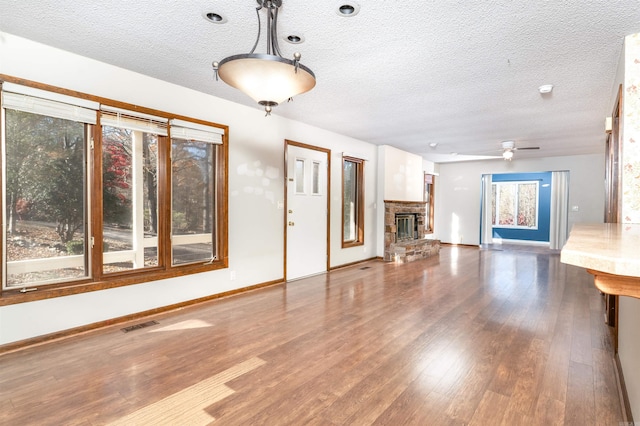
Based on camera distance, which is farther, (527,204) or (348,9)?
(527,204)

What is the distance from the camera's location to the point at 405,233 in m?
7.63

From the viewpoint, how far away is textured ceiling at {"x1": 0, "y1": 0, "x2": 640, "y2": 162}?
7.17 feet

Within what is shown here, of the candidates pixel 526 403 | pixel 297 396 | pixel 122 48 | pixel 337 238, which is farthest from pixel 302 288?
pixel 122 48

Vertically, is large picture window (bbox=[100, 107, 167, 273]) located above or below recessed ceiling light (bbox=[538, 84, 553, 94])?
below

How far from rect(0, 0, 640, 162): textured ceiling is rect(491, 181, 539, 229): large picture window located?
6.83 m

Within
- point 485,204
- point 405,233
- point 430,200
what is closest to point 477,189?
point 485,204

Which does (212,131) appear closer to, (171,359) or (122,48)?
(122,48)

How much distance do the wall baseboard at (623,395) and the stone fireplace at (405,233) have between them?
4.52 m

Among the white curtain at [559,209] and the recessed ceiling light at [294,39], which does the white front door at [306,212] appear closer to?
the recessed ceiling light at [294,39]

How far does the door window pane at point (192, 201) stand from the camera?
3777 millimetres

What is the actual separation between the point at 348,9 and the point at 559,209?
886 cm

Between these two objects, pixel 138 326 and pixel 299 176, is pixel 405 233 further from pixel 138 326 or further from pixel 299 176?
pixel 138 326

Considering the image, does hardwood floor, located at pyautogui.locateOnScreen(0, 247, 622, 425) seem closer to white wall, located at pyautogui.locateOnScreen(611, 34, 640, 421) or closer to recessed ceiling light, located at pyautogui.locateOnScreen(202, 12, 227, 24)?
white wall, located at pyautogui.locateOnScreen(611, 34, 640, 421)

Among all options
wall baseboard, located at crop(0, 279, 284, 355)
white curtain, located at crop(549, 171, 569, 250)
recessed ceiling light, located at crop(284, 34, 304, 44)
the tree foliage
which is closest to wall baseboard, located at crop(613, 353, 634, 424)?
recessed ceiling light, located at crop(284, 34, 304, 44)
